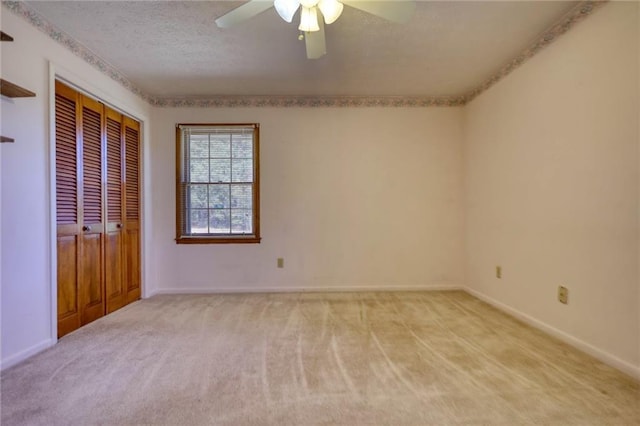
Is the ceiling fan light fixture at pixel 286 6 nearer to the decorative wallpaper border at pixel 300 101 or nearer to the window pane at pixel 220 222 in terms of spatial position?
the decorative wallpaper border at pixel 300 101

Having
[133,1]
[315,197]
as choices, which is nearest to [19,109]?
[133,1]

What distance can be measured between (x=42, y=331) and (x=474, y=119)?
445 centimetres

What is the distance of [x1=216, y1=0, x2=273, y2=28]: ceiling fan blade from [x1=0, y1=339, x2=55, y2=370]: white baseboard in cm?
246

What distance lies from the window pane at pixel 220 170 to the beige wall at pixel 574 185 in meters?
2.96

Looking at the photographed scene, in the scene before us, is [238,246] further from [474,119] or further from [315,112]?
Result: [474,119]

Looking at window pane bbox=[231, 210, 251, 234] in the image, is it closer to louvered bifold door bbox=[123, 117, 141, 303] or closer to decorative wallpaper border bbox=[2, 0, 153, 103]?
louvered bifold door bbox=[123, 117, 141, 303]

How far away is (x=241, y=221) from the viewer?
3822 mm

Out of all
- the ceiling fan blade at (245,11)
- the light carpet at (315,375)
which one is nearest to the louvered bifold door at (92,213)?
the light carpet at (315,375)

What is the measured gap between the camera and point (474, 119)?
360 cm

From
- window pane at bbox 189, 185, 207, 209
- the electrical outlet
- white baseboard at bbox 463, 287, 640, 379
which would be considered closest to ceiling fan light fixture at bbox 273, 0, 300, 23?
window pane at bbox 189, 185, 207, 209

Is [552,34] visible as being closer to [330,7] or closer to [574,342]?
[330,7]

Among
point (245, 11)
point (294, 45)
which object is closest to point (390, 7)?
point (245, 11)

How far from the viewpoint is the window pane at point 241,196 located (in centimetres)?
380

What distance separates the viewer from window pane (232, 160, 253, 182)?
12.5ft
